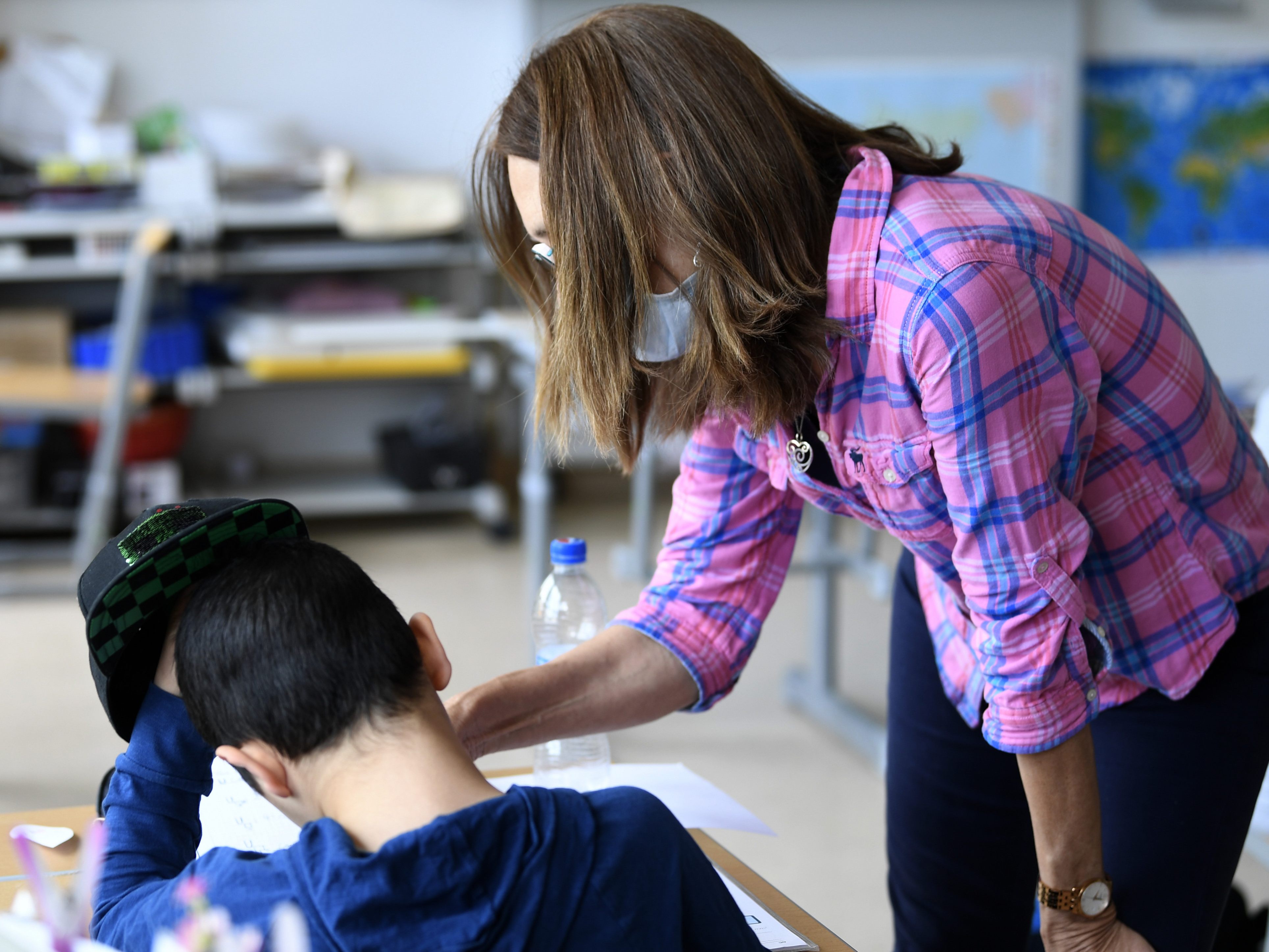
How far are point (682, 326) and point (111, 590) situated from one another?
0.42 meters

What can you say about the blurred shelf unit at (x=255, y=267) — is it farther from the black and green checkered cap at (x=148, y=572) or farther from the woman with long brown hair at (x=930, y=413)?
the black and green checkered cap at (x=148, y=572)

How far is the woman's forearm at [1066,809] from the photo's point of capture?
0.84m

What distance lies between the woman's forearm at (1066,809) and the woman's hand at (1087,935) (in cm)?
3

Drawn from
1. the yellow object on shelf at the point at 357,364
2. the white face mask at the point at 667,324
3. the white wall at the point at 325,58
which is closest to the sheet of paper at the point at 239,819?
the white face mask at the point at 667,324

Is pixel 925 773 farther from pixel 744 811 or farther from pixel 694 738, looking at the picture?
pixel 694 738

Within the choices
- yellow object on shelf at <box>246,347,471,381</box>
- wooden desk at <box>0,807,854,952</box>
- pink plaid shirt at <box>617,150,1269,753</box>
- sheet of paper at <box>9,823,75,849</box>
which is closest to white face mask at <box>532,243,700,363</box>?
pink plaid shirt at <box>617,150,1269,753</box>

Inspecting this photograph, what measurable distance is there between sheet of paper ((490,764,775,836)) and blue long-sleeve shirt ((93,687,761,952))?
0.86 ft

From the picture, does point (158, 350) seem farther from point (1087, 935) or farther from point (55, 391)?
point (1087, 935)

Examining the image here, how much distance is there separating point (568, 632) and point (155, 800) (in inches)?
37.3

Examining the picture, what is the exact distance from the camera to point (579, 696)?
40.3 inches

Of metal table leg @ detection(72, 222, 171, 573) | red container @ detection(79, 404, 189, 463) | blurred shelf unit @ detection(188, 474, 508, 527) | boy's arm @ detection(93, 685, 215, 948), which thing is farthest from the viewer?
blurred shelf unit @ detection(188, 474, 508, 527)

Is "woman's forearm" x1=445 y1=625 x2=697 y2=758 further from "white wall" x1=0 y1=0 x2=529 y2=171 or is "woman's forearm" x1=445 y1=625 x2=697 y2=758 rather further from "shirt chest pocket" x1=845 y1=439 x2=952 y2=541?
"white wall" x1=0 y1=0 x2=529 y2=171

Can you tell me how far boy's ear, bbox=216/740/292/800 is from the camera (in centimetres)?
69

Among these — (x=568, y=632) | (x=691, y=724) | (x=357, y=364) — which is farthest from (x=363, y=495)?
(x=568, y=632)
